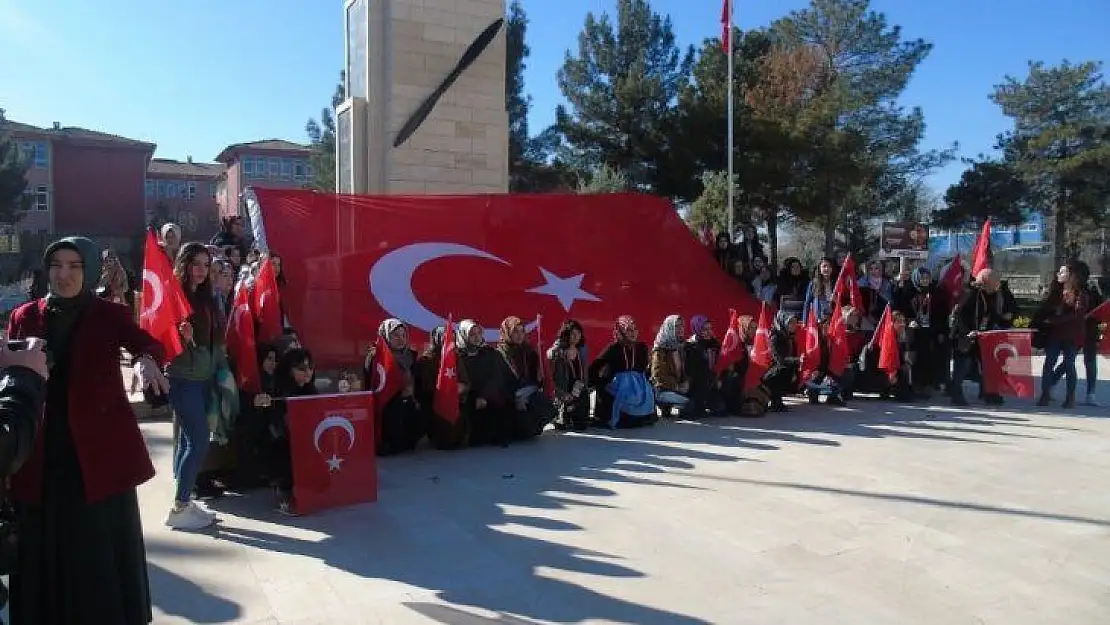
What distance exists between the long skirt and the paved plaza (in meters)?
0.76

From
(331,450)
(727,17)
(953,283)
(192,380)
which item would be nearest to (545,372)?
(331,450)

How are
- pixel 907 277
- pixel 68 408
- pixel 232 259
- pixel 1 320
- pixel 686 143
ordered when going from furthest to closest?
pixel 686 143 < pixel 1 320 < pixel 907 277 < pixel 232 259 < pixel 68 408

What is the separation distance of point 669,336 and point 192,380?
4.97m

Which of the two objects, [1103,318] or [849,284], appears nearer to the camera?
[1103,318]

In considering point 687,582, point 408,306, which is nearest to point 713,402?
point 408,306

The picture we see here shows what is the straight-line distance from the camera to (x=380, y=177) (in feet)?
34.7

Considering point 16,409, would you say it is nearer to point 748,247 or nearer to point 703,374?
point 703,374

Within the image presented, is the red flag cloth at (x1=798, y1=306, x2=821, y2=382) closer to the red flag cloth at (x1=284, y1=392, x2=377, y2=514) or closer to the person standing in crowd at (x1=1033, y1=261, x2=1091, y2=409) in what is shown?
the person standing in crowd at (x1=1033, y1=261, x2=1091, y2=409)

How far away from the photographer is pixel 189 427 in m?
4.50

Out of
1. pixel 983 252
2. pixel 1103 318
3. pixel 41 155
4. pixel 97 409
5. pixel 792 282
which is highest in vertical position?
pixel 41 155

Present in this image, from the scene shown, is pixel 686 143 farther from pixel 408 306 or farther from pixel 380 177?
pixel 408 306

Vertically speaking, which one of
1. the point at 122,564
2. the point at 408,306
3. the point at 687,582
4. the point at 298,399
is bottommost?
the point at 687,582

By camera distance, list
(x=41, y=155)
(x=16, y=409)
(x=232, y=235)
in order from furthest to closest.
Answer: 1. (x=41, y=155)
2. (x=232, y=235)
3. (x=16, y=409)

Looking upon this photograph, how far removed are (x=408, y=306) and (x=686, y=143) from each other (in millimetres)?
21220
